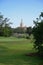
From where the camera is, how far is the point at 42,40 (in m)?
19.6

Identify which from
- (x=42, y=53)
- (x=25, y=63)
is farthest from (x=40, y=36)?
(x=25, y=63)

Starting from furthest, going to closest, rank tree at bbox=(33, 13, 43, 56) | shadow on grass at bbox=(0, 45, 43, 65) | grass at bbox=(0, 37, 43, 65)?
tree at bbox=(33, 13, 43, 56) < grass at bbox=(0, 37, 43, 65) < shadow on grass at bbox=(0, 45, 43, 65)

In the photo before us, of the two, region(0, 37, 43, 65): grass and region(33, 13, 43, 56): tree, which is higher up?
region(33, 13, 43, 56): tree

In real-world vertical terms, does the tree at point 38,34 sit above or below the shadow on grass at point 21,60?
above

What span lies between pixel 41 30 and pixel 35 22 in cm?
157

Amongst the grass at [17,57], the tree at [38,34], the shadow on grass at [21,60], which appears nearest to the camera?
the shadow on grass at [21,60]

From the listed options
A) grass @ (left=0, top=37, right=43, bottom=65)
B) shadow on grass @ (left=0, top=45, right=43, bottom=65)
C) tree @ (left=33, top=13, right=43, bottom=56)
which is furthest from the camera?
tree @ (left=33, top=13, right=43, bottom=56)

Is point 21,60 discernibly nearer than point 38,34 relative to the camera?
Yes

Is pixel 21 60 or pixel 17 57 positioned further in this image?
pixel 17 57

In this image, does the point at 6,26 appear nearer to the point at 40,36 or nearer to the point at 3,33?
the point at 3,33

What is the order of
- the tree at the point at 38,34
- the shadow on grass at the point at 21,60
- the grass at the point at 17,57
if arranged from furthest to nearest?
the tree at the point at 38,34
the grass at the point at 17,57
the shadow on grass at the point at 21,60

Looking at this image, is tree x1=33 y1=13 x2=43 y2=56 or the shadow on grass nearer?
the shadow on grass

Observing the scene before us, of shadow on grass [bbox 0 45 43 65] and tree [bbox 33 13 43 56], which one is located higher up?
tree [bbox 33 13 43 56]

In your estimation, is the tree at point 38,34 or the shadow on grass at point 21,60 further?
the tree at point 38,34
